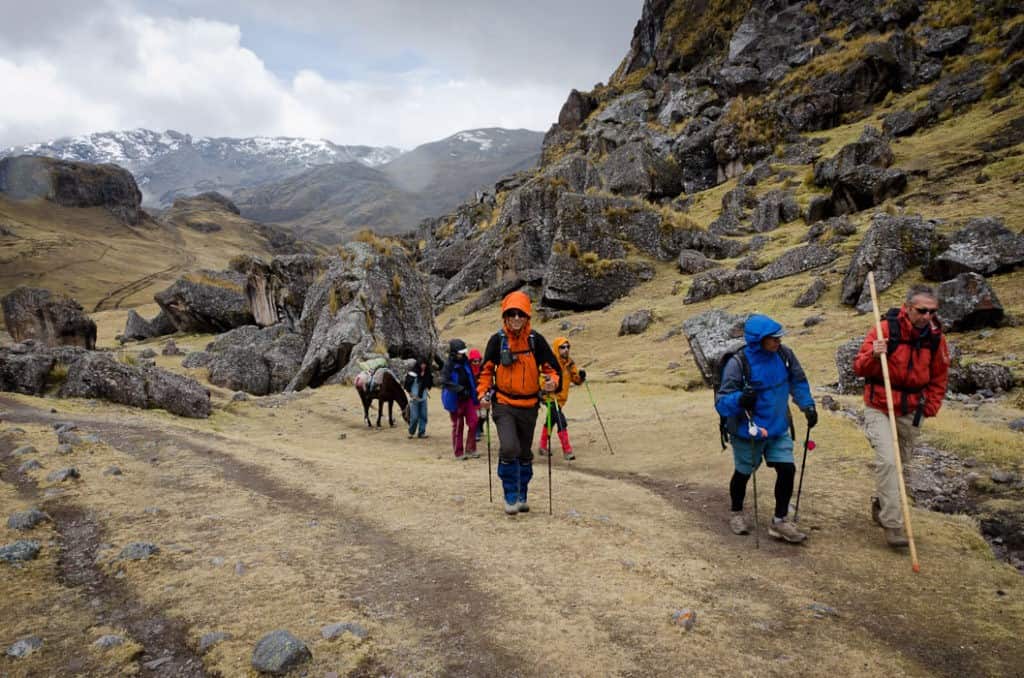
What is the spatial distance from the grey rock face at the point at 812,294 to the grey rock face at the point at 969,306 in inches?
250

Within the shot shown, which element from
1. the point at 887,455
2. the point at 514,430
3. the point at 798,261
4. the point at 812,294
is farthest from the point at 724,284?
the point at 514,430

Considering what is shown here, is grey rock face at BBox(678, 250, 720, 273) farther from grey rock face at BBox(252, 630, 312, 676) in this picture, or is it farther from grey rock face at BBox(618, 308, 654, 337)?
grey rock face at BBox(252, 630, 312, 676)

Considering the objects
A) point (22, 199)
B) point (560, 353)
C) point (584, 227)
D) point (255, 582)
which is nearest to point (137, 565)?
point (255, 582)

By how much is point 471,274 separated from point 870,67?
40.2 metres

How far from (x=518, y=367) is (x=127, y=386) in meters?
13.7

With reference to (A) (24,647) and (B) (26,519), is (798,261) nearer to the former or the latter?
(B) (26,519)

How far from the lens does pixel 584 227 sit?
33.9 metres

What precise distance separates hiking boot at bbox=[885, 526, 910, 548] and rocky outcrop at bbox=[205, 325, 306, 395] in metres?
23.8

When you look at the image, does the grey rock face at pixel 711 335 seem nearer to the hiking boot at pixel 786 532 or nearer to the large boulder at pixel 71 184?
the hiking boot at pixel 786 532

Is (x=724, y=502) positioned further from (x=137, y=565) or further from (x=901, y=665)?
(x=137, y=565)

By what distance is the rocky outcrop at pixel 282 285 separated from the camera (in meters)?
34.6

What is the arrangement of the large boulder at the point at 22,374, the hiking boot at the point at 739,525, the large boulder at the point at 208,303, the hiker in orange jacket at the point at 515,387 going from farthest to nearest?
the large boulder at the point at 208,303
the large boulder at the point at 22,374
the hiker in orange jacket at the point at 515,387
the hiking boot at the point at 739,525

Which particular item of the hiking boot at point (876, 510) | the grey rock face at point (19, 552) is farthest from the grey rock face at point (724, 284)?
the grey rock face at point (19, 552)

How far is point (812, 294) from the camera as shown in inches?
822
